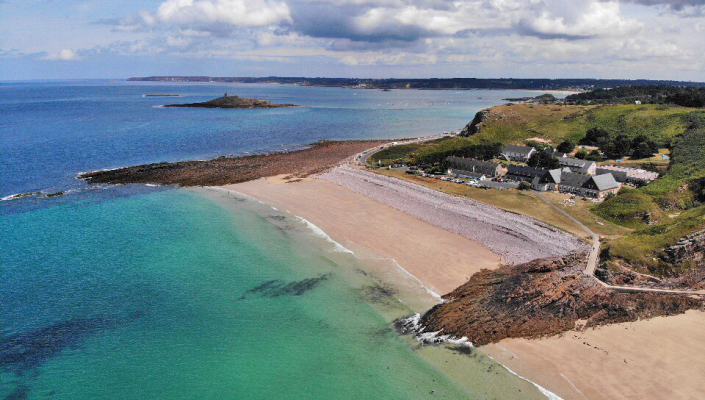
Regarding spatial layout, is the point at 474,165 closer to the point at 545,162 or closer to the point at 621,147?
the point at 545,162

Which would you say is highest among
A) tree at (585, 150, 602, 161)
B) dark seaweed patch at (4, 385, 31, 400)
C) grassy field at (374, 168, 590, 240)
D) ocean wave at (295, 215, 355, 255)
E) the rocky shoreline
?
tree at (585, 150, 602, 161)

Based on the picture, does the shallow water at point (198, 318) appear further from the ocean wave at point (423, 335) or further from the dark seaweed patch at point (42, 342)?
the ocean wave at point (423, 335)

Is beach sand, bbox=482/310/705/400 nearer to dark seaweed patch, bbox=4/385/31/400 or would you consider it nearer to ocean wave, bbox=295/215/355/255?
ocean wave, bbox=295/215/355/255

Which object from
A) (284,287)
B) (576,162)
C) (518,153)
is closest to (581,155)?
(576,162)

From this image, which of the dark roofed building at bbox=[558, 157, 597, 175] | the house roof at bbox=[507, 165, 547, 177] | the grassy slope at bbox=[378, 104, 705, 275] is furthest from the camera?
the dark roofed building at bbox=[558, 157, 597, 175]

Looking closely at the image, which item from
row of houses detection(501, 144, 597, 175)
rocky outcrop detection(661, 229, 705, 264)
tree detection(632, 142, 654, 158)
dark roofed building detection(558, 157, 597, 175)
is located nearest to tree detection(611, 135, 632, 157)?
tree detection(632, 142, 654, 158)

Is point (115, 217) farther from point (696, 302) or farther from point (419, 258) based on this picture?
point (696, 302)

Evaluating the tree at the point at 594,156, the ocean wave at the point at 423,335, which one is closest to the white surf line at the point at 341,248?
the ocean wave at the point at 423,335
